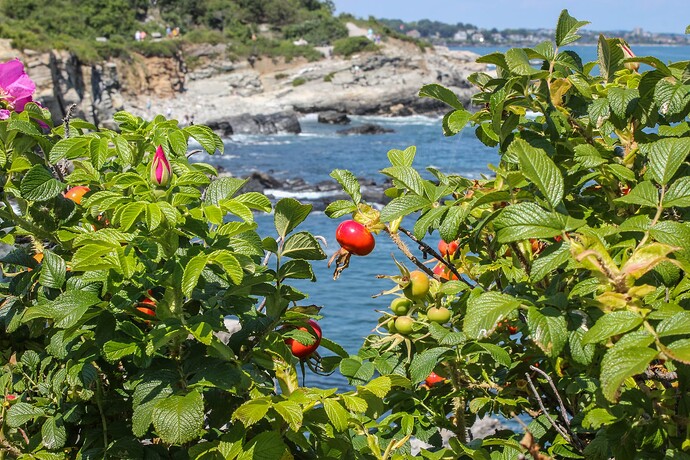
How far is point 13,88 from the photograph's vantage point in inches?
59.6

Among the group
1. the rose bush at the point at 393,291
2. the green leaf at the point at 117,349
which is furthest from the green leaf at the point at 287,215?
the green leaf at the point at 117,349

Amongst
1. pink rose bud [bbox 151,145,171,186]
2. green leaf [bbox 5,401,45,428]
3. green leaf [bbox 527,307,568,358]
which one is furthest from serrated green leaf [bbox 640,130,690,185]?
green leaf [bbox 5,401,45,428]

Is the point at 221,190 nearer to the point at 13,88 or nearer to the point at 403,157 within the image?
the point at 403,157

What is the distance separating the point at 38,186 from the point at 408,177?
0.62 metres

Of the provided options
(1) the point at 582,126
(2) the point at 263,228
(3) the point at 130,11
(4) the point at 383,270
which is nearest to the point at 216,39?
(3) the point at 130,11

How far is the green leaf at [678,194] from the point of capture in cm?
109

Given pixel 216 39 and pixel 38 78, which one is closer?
pixel 38 78

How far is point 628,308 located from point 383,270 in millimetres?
10201

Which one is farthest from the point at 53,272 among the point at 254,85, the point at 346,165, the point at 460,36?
the point at 460,36

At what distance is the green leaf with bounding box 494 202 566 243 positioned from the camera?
3.29 feet

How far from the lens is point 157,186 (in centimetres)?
116

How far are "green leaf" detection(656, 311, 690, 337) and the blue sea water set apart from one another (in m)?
5.33

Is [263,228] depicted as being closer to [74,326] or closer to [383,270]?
[383,270]

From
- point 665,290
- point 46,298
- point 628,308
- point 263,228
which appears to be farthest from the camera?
point 263,228
